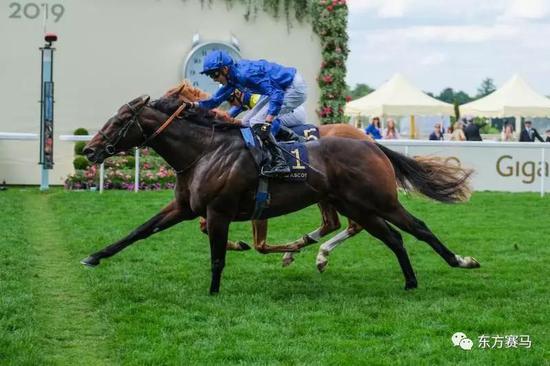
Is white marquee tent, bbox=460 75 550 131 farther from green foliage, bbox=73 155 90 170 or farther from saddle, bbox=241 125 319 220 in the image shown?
saddle, bbox=241 125 319 220

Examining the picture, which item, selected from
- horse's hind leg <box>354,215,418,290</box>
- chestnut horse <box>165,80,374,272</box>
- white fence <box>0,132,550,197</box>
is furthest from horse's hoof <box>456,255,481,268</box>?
white fence <box>0,132,550,197</box>

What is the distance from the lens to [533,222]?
514 inches

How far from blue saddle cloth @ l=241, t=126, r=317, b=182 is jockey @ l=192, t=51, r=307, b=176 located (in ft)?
0.21

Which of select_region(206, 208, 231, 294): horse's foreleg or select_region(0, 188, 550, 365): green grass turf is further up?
select_region(206, 208, 231, 294): horse's foreleg

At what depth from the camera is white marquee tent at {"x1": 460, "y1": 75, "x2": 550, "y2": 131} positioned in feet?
101

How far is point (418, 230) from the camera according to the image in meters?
8.10

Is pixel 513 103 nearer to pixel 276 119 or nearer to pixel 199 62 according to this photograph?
pixel 199 62

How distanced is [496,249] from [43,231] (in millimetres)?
5261

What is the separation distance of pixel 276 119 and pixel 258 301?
202cm

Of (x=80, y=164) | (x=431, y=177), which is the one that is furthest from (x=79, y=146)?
(x=431, y=177)

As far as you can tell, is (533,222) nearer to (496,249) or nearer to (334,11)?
(496,249)

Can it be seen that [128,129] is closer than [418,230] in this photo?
Yes

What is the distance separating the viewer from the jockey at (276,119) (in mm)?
8703

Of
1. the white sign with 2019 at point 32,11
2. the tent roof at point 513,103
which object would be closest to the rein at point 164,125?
the white sign with 2019 at point 32,11
